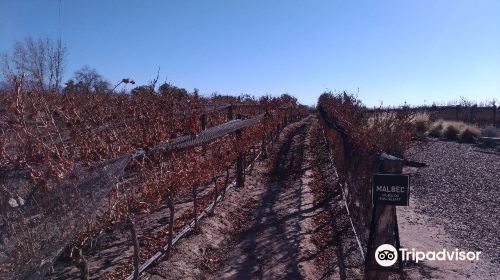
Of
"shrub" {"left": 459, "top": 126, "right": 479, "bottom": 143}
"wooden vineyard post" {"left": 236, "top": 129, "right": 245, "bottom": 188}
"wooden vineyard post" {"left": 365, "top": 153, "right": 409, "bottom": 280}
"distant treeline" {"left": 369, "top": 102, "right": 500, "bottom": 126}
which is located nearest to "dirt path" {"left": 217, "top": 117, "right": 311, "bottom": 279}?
"wooden vineyard post" {"left": 236, "top": 129, "right": 245, "bottom": 188}

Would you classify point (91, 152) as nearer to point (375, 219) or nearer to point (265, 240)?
point (375, 219)

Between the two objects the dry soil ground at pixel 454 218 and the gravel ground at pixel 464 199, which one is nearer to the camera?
the dry soil ground at pixel 454 218

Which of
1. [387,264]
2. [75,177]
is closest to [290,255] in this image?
[387,264]

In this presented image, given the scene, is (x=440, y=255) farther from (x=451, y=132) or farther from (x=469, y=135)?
(x=451, y=132)

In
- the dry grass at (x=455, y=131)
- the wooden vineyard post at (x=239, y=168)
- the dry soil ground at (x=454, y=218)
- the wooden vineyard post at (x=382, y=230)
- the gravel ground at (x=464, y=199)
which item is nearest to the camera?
the wooden vineyard post at (x=382, y=230)

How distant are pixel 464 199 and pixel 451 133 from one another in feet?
66.3

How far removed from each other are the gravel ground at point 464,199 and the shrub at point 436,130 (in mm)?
11634

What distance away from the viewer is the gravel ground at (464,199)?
23.8 feet

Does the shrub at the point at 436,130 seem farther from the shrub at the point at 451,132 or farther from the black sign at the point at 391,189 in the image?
the black sign at the point at 391,189

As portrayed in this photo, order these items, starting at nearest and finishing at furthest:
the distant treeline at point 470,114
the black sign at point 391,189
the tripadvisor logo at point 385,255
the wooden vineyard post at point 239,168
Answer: the black sign at point 391,189, the tripadvisor logo at point 385,255, the wooden vineyard post at point 239,168, the distant treeline at point 470,114

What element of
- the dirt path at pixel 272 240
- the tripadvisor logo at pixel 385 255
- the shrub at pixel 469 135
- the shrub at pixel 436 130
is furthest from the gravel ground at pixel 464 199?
the shrub at pixel 436 130

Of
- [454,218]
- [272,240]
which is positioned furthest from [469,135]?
[272,240]

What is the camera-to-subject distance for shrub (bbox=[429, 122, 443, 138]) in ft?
99.1

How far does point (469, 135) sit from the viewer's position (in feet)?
90.8
